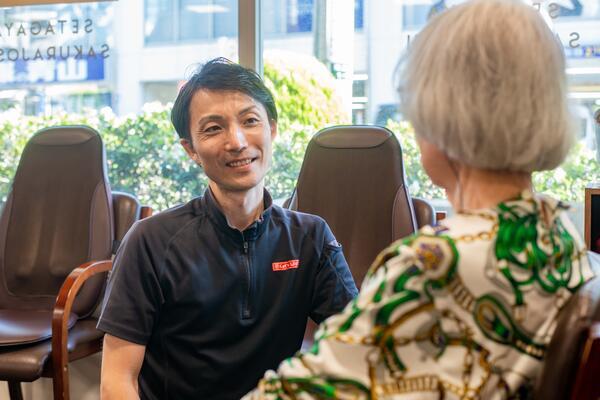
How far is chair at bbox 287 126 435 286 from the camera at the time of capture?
106 inches

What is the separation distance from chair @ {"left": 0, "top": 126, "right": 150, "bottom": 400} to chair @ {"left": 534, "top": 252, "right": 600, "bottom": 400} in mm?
2384

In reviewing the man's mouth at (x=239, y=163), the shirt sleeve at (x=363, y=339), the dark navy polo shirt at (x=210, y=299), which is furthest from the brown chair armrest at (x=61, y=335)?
the shirt sleeve at (x=363, y=339)

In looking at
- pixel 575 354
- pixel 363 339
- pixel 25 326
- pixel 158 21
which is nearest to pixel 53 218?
pixel 25 326

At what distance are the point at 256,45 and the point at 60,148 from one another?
0.98 metres

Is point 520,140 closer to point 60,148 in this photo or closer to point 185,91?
point 185,91

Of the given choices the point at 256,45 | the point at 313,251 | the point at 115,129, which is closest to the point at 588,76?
the point at 256,45

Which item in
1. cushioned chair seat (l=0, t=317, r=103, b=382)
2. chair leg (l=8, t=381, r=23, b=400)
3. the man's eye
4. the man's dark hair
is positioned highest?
the man's dark hair

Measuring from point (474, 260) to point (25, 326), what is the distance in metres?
2.25

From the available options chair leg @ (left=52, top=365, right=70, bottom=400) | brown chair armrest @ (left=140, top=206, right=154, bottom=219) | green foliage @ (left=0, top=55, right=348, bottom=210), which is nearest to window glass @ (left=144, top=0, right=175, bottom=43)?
green foliage @ (left=0, top=55, right=348, bottom=210)

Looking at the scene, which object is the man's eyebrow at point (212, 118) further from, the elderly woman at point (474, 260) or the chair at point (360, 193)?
the chair at point (360, 193)

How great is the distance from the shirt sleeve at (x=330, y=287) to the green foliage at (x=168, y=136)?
1.78 m

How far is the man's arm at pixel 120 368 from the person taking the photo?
56.4 inches

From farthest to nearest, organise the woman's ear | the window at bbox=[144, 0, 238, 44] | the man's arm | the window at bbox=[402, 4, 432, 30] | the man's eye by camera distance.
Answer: the window at bbox=[144, 0, 238, 44], the window at bbox=[402, 4, 432, 30], the woman's ear, the man's eye, the man's arm

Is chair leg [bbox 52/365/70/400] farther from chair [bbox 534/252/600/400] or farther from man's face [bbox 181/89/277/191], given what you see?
chair [bbox 534/252/600/400]
